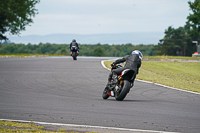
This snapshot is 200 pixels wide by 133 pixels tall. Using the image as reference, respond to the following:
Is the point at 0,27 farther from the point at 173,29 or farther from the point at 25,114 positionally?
the point at 173,29

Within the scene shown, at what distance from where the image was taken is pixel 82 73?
67.7ft

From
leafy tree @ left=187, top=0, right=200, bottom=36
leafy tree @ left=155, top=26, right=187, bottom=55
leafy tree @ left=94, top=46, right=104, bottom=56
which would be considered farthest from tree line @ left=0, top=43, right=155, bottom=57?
leafy tree @ left=187, top=0, right=200, bottom=36

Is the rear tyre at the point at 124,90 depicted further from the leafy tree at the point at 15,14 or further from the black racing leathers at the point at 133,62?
the leafy tree at the point at 15,14

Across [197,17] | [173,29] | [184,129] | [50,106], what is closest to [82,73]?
[50,106]

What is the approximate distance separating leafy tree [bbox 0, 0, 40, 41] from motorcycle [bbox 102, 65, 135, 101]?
3578 cm

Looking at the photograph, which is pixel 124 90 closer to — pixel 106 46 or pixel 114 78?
pixel 114 78

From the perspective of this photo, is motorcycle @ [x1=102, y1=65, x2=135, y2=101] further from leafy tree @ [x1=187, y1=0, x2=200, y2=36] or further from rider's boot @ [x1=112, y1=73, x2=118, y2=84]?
leafy tree @ [x1=187, y1=0, x2=200, y2=36]

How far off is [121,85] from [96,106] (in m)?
1.48

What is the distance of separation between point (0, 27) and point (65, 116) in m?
44.3

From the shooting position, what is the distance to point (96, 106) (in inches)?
409

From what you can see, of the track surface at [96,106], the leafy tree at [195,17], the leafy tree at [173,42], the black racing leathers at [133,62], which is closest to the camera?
the track surface at [96,106]

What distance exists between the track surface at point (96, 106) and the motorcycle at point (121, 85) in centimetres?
26

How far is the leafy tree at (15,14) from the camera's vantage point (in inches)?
1823

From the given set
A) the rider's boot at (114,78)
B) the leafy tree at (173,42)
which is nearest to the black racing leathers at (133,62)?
the rider's boot at (114,78)
